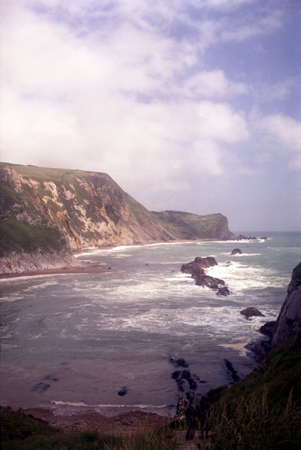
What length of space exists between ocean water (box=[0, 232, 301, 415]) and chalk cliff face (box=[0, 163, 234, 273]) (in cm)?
1752

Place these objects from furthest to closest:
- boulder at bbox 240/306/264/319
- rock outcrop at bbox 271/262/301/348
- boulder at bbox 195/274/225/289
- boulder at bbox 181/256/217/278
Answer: boulder at bbox 181/256/217/278 < boulder at bbox 195/274/225/289 < boulder at bbox 240/306/264/319 < rock outcrop at bbox 271/262/301/348

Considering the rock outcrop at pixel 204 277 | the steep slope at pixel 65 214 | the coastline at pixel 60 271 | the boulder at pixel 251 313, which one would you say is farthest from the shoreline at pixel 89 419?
the steep slope at pixel 65 214

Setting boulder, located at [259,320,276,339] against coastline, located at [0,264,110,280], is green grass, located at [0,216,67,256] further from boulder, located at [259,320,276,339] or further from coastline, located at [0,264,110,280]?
boulder, located at [259,320,276,339]

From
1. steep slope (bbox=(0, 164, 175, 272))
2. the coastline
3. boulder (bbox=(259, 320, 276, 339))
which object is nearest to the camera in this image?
boulder (bbox=(259, 320, 276, 339))

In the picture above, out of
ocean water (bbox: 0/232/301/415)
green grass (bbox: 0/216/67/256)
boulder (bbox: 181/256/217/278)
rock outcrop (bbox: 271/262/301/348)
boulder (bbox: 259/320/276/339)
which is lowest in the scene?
ocean water (bbox: 0/232/301/415)

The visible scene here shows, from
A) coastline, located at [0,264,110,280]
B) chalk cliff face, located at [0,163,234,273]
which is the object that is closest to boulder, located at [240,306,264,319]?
coastline, located at [0,264,110,280]

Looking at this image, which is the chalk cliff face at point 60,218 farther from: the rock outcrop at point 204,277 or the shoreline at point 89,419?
the shoreline at point 89,419

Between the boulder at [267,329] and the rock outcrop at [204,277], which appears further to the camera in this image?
the rock outcrop at [204,277]

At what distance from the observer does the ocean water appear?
16109 mm

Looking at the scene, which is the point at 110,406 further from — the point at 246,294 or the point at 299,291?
the point at 246,294

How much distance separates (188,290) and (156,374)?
83.2ft

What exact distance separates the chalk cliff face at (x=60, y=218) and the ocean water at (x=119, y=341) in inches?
690

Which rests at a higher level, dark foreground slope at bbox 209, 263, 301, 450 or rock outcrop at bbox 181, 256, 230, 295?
dark foreground slope at bbox 209, 263, 301, 450

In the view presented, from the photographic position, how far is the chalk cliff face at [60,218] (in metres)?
61.3
